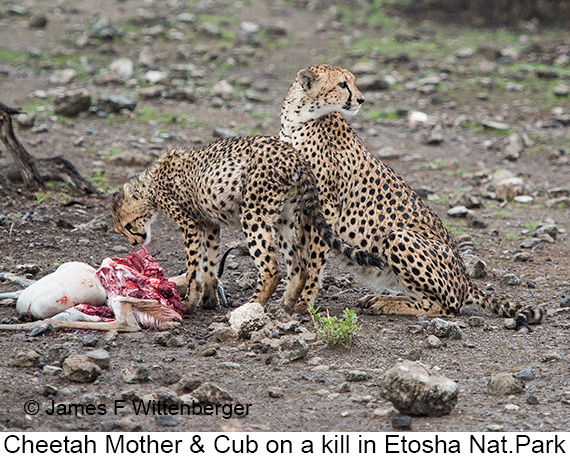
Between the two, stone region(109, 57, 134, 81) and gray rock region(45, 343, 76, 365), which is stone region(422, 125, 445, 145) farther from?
gray rock region(45, 343, 76, 365)

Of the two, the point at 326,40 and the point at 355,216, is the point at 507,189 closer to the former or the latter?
the point at 355,216

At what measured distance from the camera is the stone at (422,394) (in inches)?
157

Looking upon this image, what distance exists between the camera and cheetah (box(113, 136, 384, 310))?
570cm

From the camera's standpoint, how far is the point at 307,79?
6.46 metres

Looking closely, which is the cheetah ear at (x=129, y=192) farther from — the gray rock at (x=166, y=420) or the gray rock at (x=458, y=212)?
the gray rock at (x=458, y=212)

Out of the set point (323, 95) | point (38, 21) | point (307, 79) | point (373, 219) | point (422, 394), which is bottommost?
point (422, 394)

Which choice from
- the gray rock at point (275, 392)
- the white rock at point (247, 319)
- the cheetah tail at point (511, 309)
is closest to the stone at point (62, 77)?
the white rock at point (247, 319)

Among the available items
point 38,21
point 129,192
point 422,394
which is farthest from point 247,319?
point 38,21

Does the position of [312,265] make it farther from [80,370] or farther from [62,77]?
[62,77]

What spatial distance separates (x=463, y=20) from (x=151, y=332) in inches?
529

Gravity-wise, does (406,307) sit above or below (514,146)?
above

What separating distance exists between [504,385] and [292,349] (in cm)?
124

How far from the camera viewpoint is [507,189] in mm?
9875

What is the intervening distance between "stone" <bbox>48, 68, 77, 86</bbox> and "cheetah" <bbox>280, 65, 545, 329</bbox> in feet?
25.4
